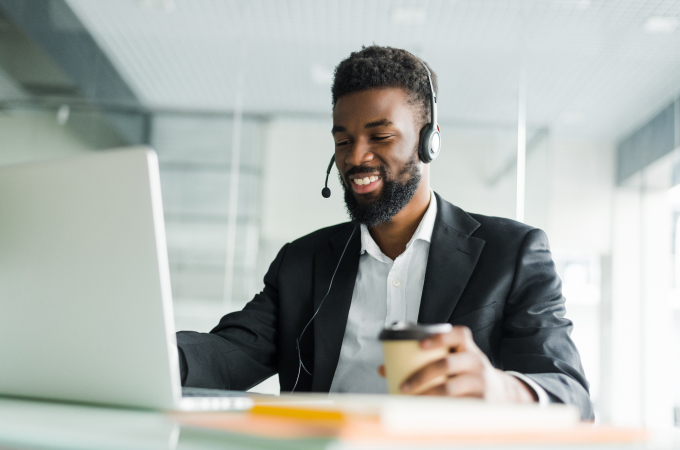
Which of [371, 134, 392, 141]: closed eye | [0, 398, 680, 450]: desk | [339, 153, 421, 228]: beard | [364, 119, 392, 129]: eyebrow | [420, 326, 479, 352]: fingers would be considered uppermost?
[364, 119, 392, 129]: eyebrow

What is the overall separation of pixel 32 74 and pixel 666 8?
3.24 m

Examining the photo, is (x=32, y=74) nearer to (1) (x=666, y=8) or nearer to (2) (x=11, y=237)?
(2) (x=11, y=237)

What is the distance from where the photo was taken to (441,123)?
10.3 feet

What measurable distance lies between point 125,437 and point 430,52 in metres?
3.05

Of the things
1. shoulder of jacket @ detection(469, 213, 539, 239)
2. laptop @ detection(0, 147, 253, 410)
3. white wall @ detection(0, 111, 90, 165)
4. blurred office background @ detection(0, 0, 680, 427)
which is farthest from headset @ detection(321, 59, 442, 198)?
white wall @ detection(0, 111, 90, 165)

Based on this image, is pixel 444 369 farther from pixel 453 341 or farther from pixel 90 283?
pixel 90 283

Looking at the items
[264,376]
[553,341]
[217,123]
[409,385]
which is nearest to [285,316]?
[264,376]

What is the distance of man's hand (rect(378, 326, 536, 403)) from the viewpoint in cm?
58

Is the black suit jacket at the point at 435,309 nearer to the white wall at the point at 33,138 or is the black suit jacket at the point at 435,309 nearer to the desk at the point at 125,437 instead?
the desk at the point at 125,437

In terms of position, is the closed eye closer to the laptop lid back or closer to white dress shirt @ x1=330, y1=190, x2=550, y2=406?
white dress shirt @ x1=330, y1=190, x2=550, y2=406

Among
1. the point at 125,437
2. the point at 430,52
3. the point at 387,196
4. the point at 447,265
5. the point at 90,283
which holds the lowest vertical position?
the point at 125,437

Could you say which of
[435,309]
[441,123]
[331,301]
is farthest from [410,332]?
[441,123]

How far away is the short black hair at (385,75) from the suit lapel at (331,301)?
1.15ft

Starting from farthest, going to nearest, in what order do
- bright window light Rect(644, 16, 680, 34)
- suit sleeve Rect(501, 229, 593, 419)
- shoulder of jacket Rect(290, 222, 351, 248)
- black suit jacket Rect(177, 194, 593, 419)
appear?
bright window light Rect(644, 16, 680, 34), shoulder of jacket Rect(290, 222, 351, 248), black suit jacket Rect(177, 194, 593, 419), suit sleeve Rect(501, 229, 593, 419)
